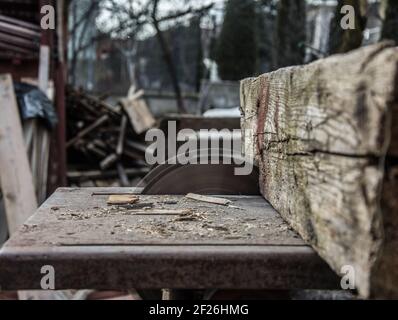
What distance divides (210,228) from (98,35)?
47.2ft

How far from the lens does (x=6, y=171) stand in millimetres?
4258

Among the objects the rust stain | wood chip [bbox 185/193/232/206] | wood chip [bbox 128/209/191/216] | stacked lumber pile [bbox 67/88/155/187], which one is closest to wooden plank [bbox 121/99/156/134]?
stacked lumber pile [bbox 67/88/155/187]

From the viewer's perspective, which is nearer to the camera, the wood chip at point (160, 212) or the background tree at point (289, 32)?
the wood chip at point (160, 212)

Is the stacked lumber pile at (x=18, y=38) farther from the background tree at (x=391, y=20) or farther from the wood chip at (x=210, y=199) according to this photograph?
the background tree at (x=391, y=20)

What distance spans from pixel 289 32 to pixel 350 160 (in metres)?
6.78

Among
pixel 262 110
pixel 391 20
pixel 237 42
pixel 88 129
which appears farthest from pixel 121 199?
pixel 237 42

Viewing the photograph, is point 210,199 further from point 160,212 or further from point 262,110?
point 262,110

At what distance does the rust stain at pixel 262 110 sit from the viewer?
1716 mm

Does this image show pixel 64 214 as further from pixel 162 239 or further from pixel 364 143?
pixel 364 143

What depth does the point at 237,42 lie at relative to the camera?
15.7 m

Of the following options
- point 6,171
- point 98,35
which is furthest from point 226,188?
point 98,35

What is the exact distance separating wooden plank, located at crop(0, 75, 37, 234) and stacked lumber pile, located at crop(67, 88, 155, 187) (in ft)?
10.6

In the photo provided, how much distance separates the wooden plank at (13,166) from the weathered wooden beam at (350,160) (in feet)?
11.0

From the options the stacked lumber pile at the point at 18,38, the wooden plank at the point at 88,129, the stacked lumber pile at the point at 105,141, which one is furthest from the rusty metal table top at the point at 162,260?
the wooden plank at the point at 88,129
